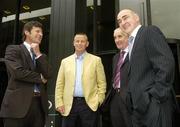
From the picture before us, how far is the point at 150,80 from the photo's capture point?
2775mm

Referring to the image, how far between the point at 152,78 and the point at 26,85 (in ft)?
5.18

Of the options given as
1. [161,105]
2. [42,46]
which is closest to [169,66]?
[161,105]

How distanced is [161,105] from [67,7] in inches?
148

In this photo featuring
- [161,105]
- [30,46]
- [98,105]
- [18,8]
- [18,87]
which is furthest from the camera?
[18,8]

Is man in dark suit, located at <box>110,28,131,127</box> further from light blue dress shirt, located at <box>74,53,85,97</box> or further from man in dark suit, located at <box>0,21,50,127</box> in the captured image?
man in dark suit, located at <box>0,21,50,127</box>

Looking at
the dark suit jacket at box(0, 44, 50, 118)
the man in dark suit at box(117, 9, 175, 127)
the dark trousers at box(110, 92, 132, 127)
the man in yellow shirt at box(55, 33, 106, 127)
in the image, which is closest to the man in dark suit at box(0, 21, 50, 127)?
the dark suit jacket at box(0, 44, 50, 118)

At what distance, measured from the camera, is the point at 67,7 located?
596cm

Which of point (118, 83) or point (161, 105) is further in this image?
point (118, 83)

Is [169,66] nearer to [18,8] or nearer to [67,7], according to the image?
[67,7]

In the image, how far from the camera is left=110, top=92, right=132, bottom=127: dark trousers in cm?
384

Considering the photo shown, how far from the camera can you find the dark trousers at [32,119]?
342 centimetres

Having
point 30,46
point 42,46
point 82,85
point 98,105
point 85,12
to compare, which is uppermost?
point 85,12

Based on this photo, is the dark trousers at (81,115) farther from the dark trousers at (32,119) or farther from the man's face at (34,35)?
the man's face at (34,35)

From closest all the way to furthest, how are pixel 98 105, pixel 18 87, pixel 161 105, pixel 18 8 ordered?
pixel 161 105
pixel 18 87
pixel 98 105
pixel 18 8
